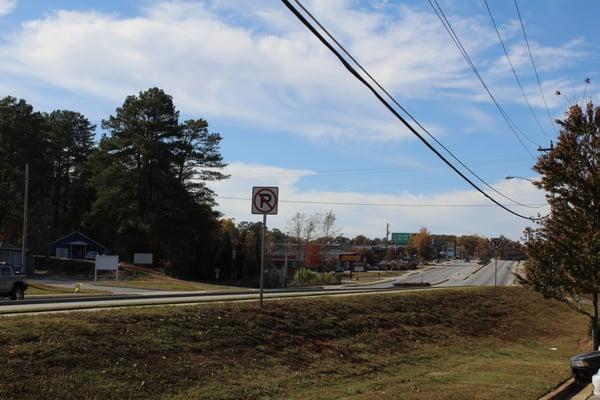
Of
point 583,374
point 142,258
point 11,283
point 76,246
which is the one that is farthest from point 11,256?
point 583,374

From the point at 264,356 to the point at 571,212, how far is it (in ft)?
43.3

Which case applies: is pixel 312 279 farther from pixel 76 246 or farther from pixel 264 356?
pixel 264 356

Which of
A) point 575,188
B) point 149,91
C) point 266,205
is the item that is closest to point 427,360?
point 266,205

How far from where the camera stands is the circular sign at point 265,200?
50.1 feet

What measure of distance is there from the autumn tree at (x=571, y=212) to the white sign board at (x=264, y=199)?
11.1m

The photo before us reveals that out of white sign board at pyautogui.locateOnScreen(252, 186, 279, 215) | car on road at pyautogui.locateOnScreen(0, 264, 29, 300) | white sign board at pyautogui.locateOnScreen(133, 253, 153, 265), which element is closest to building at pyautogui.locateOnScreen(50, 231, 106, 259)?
white sign board at pyautogui.locateOnScreen(133, 253, 153, 265)

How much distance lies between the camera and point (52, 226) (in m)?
99.1

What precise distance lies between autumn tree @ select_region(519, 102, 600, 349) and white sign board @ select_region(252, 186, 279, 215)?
1113cm

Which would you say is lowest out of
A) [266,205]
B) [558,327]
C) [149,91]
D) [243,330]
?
[558,327]

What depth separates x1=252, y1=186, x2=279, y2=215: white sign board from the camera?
15281 millimetres

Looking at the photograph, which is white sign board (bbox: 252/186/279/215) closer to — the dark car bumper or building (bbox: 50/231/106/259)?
the dark car bumper

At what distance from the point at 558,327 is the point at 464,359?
17.6 meters

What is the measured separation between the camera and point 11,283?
89.2ft

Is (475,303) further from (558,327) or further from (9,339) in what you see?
(9,339)
